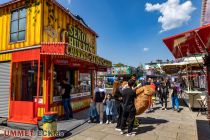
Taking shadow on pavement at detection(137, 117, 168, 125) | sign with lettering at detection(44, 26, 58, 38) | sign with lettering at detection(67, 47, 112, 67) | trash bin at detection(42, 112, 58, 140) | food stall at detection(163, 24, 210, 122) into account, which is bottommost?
shadow on pavement at detection(137, 117, 168, 125)

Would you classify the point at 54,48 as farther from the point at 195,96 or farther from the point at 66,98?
the point at 195,96

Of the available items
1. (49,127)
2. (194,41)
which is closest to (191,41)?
(194,41)

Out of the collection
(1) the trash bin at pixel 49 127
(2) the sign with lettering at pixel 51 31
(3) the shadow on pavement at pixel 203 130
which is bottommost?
(3) the shadow on pavement at pixel 203 130

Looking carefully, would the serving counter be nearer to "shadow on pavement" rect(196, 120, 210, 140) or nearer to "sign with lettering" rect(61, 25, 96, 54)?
"shadow on pavement" rect(196, 120, 210, 140)

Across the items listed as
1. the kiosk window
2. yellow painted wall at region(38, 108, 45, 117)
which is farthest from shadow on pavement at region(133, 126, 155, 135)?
the kiosk window

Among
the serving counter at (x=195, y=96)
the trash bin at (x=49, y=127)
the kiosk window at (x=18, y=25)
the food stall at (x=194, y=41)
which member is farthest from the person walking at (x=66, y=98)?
the serving counter at (x=195, y=96)

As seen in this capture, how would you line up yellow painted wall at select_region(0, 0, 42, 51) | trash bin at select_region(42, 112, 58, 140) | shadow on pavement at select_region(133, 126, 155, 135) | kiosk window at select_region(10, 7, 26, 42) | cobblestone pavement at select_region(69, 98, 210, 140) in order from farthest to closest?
kiosk window at select_region(10, 7, 26, 42)
yellow painted wall at select_region(0, 0, 42, 51)
shadow on pavement at select_region(133, 126, 155, 135)
cobblestone pavement at select_region(69, 98, 210, 140)
trash bin at select_region(42, 112, 58, 140)

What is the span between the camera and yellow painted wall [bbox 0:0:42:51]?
28.2 feet

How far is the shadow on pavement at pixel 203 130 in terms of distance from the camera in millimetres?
6698

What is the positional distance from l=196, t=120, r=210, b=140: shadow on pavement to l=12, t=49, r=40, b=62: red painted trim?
7.31 meters

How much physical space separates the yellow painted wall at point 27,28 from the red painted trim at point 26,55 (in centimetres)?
37

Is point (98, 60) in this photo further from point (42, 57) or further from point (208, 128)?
point (208, 128)

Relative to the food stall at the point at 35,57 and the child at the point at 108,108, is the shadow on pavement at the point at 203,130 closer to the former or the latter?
the child at the point at 108,108

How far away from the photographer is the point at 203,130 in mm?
7582
